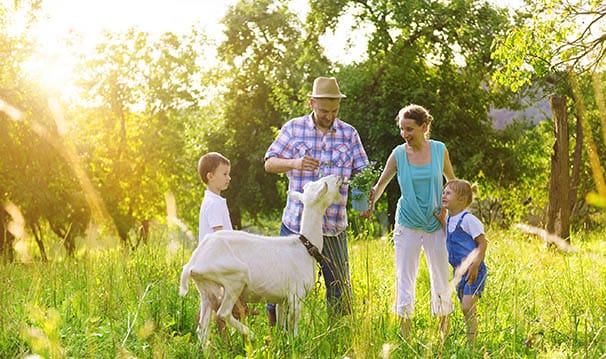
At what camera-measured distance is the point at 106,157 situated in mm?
27297

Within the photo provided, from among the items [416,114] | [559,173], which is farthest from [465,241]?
[559,173]

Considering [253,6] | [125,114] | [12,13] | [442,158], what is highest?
[253,6]

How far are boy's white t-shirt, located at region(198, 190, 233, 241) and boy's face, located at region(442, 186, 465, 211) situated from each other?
1.77m

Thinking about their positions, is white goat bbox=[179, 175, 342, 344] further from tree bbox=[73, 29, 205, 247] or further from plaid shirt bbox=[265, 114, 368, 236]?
tree bbox=[73, 29, 205, 247]

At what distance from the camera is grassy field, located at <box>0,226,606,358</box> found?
13.8 feet

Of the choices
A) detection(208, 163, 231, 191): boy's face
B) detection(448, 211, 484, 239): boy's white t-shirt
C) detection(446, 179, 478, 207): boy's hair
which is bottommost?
detection(448, 211, 484, 239): boy's white t-shirt

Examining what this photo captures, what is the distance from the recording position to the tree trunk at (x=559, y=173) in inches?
537

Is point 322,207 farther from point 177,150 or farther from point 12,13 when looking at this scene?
point 177,150

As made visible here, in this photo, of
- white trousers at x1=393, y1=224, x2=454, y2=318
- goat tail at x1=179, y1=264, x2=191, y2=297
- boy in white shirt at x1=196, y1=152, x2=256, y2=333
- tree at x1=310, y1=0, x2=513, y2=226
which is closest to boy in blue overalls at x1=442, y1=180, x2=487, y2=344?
white trousers at x1=393, y1=224, x2=454, y2=318

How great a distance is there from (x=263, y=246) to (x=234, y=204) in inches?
1155

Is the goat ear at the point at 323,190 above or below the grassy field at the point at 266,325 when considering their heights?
above

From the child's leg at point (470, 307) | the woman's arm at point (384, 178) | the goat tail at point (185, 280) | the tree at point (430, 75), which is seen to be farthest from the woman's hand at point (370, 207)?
the tree at point (430, 75)

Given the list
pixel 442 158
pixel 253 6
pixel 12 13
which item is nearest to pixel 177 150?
pixel 253 6

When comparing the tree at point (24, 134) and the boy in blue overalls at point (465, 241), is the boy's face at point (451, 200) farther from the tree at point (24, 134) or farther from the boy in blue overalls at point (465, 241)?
the tree at point (24, 134)
